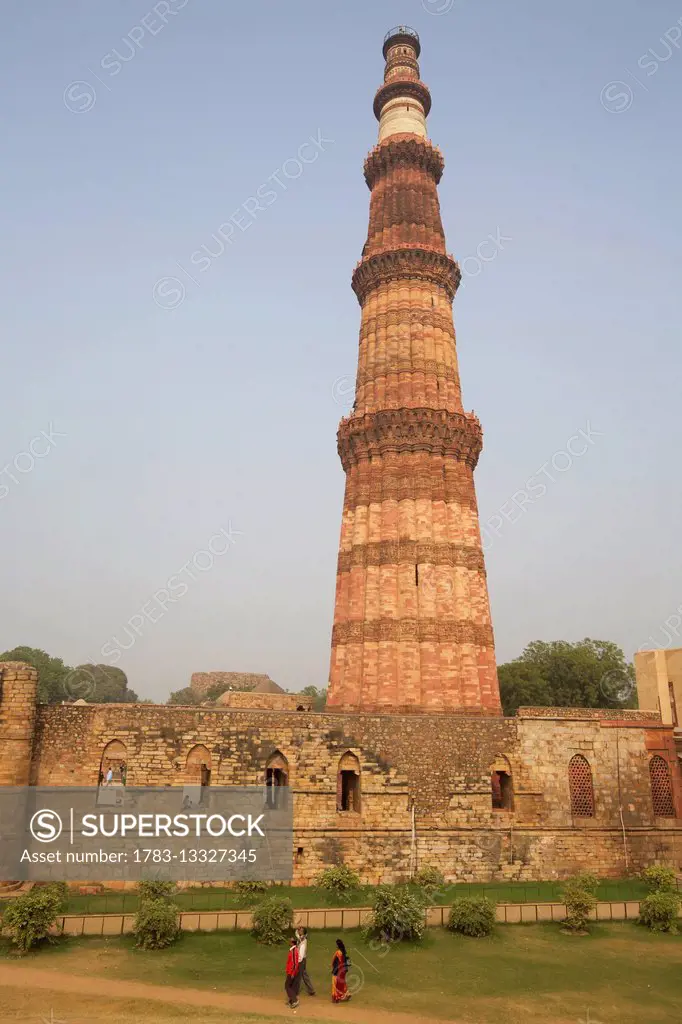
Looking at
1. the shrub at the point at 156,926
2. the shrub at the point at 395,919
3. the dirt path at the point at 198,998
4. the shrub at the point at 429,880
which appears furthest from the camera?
the shrub at the point at 429,880

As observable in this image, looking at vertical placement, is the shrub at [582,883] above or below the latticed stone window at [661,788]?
below

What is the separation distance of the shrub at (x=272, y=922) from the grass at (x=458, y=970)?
26cm

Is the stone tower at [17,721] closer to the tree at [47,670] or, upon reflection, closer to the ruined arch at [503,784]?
the ruined arch at [503,784]

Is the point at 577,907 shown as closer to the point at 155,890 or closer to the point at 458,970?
the point at 458,970

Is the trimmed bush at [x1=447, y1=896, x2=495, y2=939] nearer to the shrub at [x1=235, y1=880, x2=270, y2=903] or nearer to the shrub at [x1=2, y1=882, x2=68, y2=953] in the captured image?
the shrub at [x1=235, y1=880, x2=270, y2=903]

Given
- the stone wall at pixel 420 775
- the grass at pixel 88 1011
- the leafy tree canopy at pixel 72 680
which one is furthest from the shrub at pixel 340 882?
the leafy tree canopy at pixel 72 680

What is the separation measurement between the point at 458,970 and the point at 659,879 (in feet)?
27.6

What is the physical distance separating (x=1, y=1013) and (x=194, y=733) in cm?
918

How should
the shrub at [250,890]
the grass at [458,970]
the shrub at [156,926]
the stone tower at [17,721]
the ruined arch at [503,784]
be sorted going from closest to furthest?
the grass at [458,970] < the shrub at [156,926] < the shrub at [250,890] < the stone tower at [17,721] < the ruined arch at [503,784]

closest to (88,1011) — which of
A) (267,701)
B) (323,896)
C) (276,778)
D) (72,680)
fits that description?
(323,896)

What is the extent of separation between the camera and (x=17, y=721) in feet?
63.0

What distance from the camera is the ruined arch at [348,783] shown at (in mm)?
21156

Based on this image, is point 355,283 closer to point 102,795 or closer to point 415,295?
point 415,295

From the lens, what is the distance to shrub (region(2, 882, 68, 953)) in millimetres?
14172
